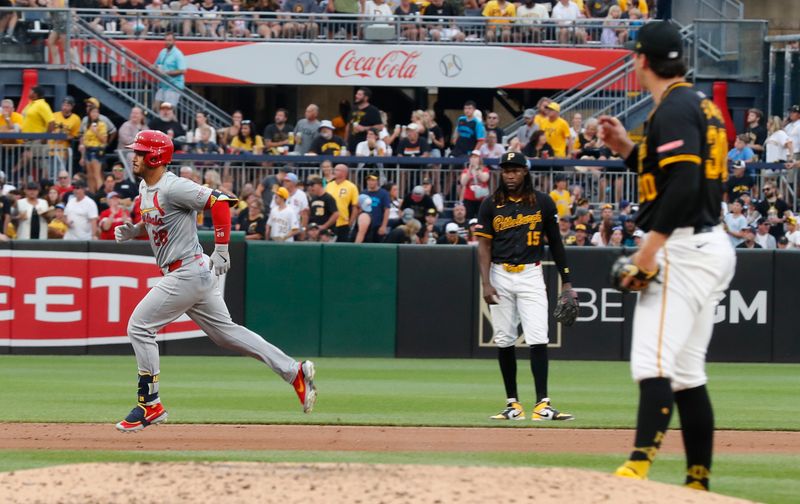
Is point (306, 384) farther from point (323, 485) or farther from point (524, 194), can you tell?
point (323, 485)

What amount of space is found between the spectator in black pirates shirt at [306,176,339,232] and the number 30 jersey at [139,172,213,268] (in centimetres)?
962

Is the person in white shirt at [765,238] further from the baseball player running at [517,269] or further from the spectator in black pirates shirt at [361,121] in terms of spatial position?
the baseball player running at [517,269]

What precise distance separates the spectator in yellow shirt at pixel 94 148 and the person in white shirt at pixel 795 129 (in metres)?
10.7

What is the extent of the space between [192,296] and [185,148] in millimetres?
12056

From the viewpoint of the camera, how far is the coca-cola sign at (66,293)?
17531mm

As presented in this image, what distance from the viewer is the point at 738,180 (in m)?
21.4

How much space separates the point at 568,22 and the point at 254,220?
33.3 ft

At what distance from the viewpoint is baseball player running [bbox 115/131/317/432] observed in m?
9.80

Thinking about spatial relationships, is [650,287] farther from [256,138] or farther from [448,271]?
[256,138]

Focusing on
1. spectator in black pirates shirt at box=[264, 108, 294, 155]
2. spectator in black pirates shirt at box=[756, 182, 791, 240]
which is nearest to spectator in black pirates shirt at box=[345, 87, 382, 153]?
spectator in black pirates shirt at box=[264, 108, 294, 155]

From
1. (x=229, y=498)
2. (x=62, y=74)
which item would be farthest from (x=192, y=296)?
(x=62, y=74)

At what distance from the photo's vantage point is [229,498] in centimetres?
580

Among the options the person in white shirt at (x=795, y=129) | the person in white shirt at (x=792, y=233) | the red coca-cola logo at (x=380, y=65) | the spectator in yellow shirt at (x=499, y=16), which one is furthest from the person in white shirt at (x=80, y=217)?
the person in white shirt at (x=795, y=129)

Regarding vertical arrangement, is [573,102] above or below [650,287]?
above
